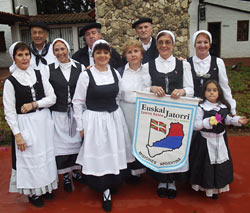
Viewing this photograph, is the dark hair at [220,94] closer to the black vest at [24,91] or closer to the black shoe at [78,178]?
the black vest at [24,91]

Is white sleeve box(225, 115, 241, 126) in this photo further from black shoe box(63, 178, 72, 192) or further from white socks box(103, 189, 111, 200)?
black shoe box(63, 178, 72, 192)

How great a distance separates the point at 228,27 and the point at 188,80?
1722 cm

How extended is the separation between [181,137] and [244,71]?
10.8 meters

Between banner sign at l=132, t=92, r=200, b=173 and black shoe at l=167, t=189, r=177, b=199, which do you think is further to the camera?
black shoe at l=167, t=189, r=177, b=199

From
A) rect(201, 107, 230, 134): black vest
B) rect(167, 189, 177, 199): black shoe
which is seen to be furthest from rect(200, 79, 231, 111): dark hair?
rect(167, 189, 177, 199): black shoe

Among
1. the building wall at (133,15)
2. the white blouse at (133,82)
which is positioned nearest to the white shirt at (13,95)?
the white blouse at (133,82)

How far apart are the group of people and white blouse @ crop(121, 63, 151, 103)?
12 mm

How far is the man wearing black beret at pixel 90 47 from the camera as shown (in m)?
3.74

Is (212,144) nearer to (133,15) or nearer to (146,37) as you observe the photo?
(146,37)

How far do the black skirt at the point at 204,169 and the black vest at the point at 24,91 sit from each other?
1.92m

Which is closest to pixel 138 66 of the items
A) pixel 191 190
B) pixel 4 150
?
pixel 191 190

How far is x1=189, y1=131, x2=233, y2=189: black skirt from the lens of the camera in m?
2.93

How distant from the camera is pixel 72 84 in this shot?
3.15 m

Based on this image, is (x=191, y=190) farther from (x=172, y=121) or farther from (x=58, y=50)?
(x=58, y=50)
